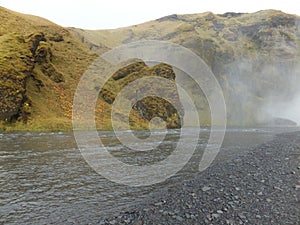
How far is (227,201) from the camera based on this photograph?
48.2 feet

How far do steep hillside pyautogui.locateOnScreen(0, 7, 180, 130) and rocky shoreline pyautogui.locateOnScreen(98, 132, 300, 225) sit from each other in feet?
140

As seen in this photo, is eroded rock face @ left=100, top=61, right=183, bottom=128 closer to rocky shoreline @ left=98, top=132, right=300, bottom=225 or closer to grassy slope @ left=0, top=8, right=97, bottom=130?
grassy slope @ left=0, top=8, right=97, bottom=130

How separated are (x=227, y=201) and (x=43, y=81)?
61.9m

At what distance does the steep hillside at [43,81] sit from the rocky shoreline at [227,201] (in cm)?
Answer: 4266

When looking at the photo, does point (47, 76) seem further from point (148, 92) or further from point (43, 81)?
point (148, 92)

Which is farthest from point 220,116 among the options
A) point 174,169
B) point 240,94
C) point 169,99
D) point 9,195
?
point 9,195

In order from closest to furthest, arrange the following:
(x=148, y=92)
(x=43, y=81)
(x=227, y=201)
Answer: (x=227, y=201), (x=43, y=81), (x=148, y=92)

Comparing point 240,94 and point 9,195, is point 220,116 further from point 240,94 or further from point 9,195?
point 9,195

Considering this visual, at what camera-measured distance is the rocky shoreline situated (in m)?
12.6

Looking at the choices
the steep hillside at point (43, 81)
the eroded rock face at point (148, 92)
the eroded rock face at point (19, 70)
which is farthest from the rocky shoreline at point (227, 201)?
the eroded rock face at point (148, 92)

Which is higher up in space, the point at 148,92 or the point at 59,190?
the point at 148,92

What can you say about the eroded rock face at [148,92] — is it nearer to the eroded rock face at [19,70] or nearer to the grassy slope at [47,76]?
the grassy slope at [47,76]

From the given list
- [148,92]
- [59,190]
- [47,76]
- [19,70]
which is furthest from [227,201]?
[148,92]

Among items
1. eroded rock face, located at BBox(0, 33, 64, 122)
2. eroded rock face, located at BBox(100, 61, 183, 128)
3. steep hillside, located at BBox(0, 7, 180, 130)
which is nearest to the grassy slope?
steep hillside, located at BBox(0, 7, 180, 130)
